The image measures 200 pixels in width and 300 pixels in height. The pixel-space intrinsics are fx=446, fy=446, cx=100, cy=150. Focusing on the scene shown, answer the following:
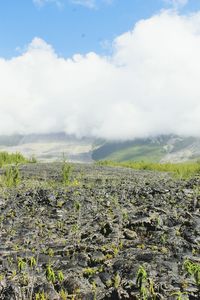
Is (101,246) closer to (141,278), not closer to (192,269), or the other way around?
(192,269)

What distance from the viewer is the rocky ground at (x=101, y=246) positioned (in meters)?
14.0

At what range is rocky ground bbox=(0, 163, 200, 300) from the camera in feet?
46.0

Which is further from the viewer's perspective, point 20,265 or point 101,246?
point 101,246

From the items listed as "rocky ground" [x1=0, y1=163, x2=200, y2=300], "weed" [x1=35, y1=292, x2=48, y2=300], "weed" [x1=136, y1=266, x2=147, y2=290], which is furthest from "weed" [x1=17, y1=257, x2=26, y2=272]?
"weed" [x1=136, y1=266, x2=147, y2=290]

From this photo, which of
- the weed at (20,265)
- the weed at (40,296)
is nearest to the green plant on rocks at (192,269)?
the weed at (40,296)

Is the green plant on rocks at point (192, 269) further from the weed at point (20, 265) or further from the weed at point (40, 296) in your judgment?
the weed at point (20, 265)

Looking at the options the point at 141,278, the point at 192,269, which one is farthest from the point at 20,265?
the point at 192,269

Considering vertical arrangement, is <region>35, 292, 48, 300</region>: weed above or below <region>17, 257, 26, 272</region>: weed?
below

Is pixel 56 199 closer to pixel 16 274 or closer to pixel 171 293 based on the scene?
pixel 16 274

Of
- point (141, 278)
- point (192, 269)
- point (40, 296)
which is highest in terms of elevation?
point (141, 278)

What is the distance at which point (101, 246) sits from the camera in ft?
60.6

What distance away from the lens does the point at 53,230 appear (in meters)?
22.3

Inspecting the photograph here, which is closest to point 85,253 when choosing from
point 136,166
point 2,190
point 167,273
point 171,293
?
point 167,273

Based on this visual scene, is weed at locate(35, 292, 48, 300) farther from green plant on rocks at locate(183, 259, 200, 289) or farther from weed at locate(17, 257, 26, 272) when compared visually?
green plant on rocks at locate(183, 259, 200, 289)
